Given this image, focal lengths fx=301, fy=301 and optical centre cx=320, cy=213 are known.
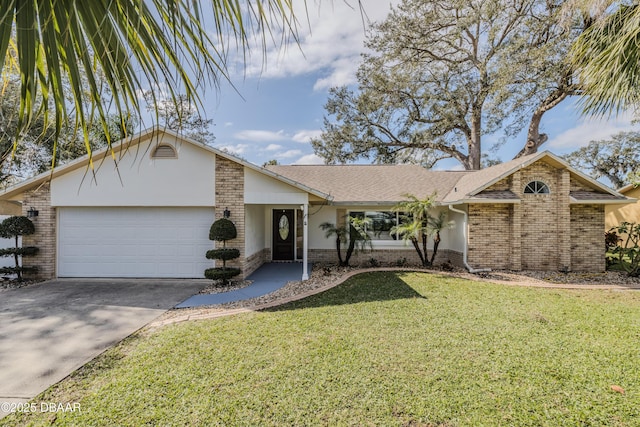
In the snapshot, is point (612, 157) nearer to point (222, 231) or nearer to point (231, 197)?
point (231, 197)

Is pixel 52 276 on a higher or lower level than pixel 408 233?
lower

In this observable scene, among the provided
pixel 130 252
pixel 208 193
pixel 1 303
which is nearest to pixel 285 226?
pixel 208 193

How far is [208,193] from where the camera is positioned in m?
9.92

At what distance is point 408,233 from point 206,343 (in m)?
8.57

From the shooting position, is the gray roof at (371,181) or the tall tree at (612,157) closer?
the gray roof at (371,181)

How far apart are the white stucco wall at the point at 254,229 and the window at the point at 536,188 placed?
35.0 feet

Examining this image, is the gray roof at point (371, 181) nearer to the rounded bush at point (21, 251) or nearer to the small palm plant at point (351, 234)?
the small palm plant at point (351, 234)

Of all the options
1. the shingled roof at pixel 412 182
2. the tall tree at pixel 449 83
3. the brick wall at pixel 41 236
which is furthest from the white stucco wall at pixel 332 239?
the tall tree at pixel 449 83

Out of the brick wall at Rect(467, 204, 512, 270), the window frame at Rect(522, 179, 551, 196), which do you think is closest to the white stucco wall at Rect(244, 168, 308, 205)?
the brick wall at Rect(467, 204, 512, 270)

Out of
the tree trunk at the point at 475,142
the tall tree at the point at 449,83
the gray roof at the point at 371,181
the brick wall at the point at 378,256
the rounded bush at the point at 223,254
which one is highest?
the tall tree at the point at 449,83

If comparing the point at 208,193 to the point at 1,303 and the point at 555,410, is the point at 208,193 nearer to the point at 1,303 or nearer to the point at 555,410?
the point at 1,303

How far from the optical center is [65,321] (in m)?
6.32

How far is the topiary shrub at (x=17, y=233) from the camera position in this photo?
369 inches

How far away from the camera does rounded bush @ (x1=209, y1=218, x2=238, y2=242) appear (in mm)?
9305
